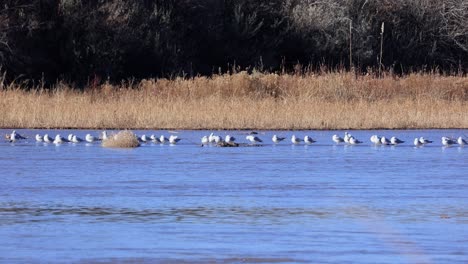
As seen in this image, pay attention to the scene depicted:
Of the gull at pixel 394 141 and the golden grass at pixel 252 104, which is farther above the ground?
the golden grass at pixel 252 104

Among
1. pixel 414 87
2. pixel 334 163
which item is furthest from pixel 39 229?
pixel 414 87

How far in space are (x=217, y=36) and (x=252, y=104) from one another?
10490 millimetres

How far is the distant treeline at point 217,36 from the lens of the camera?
31.7m

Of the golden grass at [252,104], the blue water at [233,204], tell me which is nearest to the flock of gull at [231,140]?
Answer: the blue water at [233,204]

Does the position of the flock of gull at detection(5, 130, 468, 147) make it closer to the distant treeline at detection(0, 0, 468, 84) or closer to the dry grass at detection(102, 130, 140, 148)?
the dry grass at detection(102, 130, 140, 148)

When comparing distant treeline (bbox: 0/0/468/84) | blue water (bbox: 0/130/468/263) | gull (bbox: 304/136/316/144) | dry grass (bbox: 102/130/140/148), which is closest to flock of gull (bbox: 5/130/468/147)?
gull (bbox: 304/136/316/144)

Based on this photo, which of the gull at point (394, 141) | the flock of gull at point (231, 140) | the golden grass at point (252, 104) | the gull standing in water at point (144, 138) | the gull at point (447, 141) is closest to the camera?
the gull at point (447, 141)

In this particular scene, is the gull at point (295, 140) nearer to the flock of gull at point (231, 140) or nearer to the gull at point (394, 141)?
the flock of gull at point (231, 140)

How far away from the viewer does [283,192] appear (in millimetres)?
12961

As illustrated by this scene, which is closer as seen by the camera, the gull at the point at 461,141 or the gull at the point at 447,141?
the gull at the point at 447,141

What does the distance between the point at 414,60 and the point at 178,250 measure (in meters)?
30.5

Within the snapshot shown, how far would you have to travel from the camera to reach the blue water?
8.86m

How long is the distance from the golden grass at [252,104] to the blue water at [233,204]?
4.40m

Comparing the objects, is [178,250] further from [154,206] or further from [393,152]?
[393,152]
